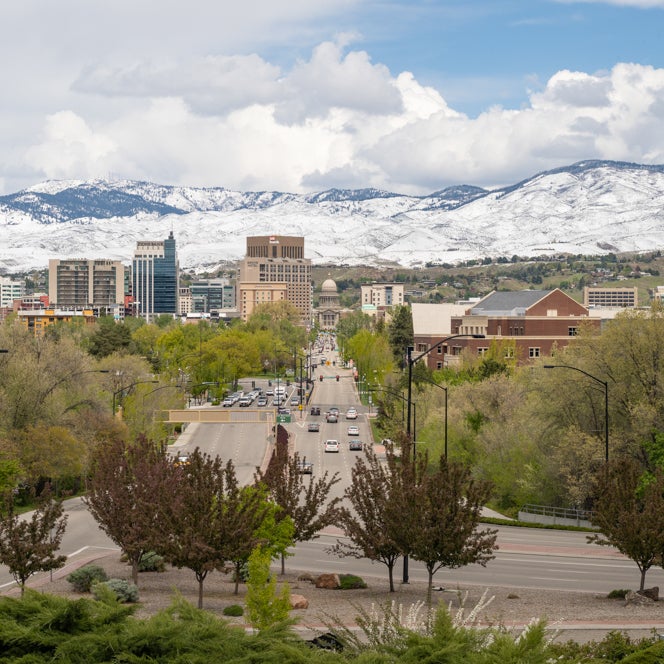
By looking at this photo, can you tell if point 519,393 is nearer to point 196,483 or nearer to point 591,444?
point 591,444

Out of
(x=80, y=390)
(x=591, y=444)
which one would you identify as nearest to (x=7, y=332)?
(x=80, y=390)

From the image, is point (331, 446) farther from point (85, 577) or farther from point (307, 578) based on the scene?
point (85, 577)

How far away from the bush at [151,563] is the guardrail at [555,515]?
79.5ft

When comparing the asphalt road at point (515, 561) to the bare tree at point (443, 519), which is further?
the asphalt road at point (515, 561)

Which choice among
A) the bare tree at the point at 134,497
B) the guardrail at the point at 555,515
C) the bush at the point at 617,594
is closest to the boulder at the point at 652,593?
the bush at the point at 617,594

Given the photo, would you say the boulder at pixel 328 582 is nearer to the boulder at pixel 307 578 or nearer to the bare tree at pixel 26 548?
the boulder at pixel 307 578

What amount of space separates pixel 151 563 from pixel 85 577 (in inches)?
181

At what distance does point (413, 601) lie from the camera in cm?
3738

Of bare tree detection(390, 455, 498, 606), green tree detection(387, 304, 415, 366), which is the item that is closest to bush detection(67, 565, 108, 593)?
bare tree detection(390, 455, 498, 606)

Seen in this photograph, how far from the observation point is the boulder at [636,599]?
3731 cm

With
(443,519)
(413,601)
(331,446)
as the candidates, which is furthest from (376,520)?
(331,446)

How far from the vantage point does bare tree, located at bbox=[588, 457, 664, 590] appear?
123 ft

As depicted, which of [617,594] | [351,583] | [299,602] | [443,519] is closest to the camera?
[299,602]

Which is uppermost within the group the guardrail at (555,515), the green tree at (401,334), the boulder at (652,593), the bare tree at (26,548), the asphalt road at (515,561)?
the green tree at (401,334)
